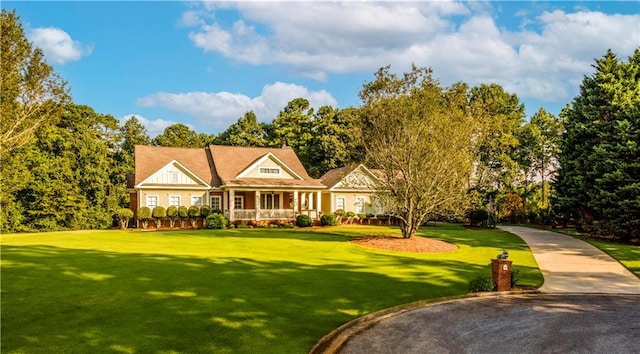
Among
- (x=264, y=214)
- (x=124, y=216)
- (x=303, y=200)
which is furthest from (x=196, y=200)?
(x=303, y=200)

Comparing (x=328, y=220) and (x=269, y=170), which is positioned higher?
(x=269, y=170)

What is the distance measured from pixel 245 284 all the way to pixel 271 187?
23.2 meters

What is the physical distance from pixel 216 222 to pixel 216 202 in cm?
A: 491

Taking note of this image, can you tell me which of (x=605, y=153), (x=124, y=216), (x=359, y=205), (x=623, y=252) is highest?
(x=605, y=153)

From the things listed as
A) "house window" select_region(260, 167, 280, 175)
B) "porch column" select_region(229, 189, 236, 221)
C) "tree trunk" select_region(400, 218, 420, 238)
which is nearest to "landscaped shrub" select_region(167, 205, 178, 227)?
"porch column" select_region(229, 189, 236, 221)

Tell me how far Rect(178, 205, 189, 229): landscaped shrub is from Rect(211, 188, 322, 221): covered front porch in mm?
2921

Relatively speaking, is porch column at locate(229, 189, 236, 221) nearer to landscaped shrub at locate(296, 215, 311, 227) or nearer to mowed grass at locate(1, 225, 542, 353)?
landscaped shrub at locate(296, 215, 311, 227)

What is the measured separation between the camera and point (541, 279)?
1394 cm

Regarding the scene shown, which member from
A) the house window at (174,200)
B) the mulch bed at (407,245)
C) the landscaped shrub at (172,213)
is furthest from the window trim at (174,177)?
the mulch bed at (407,245)

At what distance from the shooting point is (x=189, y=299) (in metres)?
10.1

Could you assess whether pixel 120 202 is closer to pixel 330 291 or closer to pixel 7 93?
pixel 7 93

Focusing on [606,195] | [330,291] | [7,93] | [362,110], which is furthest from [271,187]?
[330,291]

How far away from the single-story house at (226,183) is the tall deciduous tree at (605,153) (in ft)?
59.3

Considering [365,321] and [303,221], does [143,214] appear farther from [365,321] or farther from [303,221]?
[365,321]
